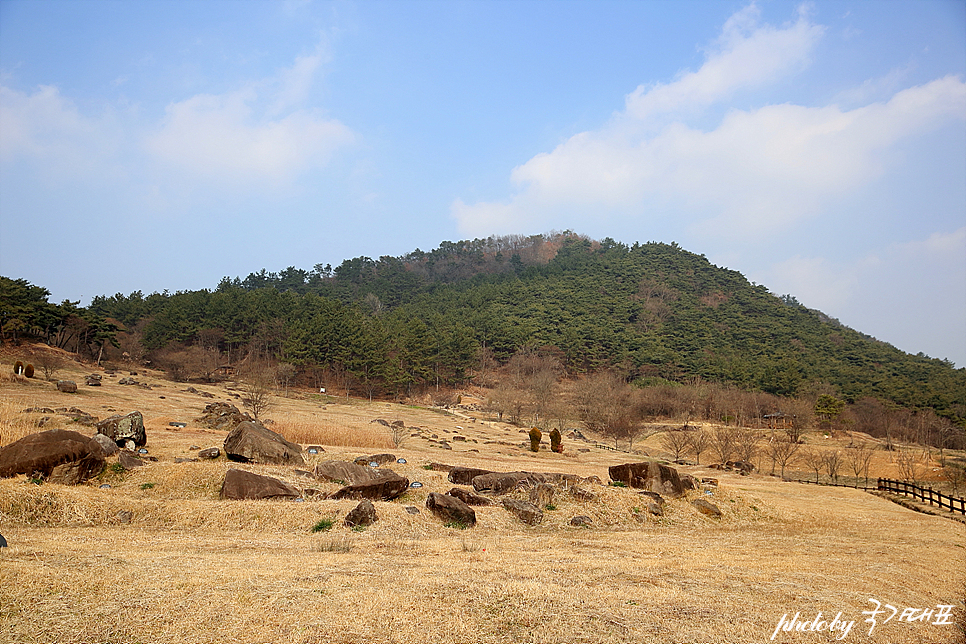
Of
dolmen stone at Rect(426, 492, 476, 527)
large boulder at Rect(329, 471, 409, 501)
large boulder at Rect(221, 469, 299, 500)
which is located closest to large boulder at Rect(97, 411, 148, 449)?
large boulder at Rect(221, 469, 299, 500)

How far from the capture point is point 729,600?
24.4 feet

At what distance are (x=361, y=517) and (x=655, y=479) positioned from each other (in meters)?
10.8

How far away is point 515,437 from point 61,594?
123ft

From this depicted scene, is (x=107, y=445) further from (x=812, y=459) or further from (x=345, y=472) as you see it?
(x=812, y=459)

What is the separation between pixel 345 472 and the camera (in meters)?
14.6

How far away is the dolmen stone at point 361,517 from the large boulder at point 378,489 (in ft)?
5.75

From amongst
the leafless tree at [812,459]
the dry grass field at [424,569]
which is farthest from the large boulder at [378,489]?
the leafless tree at [812,459]

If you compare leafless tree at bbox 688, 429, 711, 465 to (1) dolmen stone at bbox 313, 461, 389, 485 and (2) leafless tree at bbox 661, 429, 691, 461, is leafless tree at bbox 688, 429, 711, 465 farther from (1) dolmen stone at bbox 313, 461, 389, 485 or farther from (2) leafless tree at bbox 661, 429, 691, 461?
(1) dolmen stone at bbox 313, 461, 389, 485

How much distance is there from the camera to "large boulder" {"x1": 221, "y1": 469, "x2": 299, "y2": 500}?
12547 mm

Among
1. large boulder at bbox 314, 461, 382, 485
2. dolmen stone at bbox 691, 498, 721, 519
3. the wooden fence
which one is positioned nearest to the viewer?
large boulder at bbox 314, 461, 382, 485

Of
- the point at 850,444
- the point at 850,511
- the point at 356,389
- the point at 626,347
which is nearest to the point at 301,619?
the point at 850,511

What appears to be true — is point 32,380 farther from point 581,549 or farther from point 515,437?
point 581,549

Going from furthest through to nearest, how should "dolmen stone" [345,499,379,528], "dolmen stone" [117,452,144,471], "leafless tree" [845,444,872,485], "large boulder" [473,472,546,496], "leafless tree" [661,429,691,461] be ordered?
1. "leafless tree" [661,429,691,461]
2. "leafless tree" [845,444,872,485]
3. "large boulder" [473,472,546,496]
4. "dolmen stone" [117,452,144,471]
5. "dolmen stone" [345,499,379,528]

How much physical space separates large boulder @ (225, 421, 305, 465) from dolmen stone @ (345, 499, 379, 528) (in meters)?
5.50
